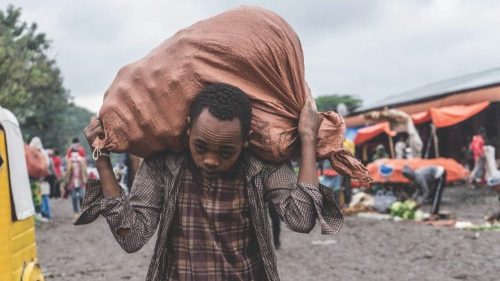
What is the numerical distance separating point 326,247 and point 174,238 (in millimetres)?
6113

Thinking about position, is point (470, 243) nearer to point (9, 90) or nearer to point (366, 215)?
point (366, 215)

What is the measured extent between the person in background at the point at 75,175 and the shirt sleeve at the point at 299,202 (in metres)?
10.2

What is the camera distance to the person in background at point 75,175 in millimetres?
11750

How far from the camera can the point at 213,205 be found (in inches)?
76.7

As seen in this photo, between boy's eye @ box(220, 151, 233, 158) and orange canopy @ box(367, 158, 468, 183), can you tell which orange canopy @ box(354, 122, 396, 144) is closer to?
orange canopy @ box(367, 158, 468, 183)

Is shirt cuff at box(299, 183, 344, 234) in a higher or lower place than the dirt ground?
higher

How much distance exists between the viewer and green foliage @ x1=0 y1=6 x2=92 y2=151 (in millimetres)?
13883

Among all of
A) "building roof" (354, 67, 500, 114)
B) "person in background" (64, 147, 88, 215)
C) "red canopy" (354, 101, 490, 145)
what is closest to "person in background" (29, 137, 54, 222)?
"person in background" (64, 147, 88, 215)

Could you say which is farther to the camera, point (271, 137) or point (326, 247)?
point (326, 247)

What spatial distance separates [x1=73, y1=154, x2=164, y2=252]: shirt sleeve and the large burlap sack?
85 millimetres

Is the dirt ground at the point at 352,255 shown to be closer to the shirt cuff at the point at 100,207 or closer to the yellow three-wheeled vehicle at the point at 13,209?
the yellow three-wheeled vehicle at the point at 13,209

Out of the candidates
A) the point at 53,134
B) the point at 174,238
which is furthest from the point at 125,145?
the point at 53,134

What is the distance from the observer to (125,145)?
1.98m

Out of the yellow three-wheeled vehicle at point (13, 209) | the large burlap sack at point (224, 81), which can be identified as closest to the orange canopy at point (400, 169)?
the yellow three-wheeled vehicle at point (13, 209)
